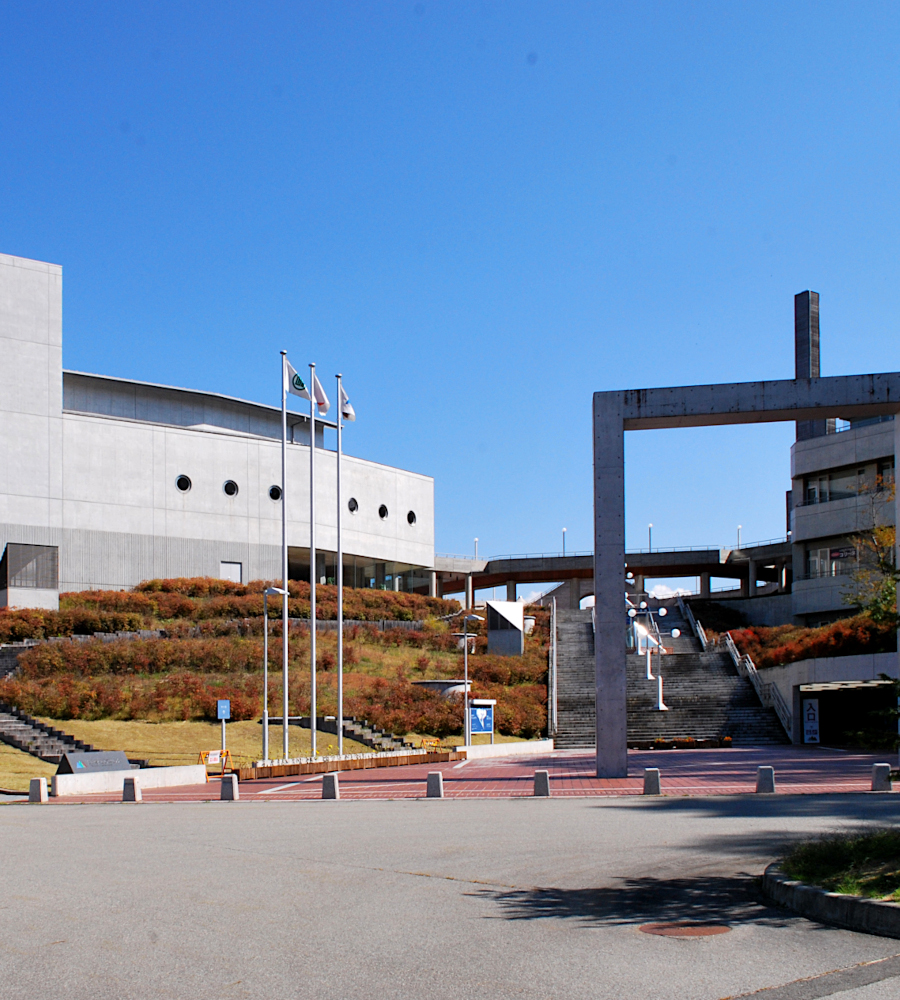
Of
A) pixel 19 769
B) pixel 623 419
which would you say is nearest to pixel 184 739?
pixel 19 769

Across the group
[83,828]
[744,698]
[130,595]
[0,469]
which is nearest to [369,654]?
[130,595]

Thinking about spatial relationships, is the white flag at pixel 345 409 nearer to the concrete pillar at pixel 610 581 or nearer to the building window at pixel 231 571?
the concrete pillar at pixel 610 581

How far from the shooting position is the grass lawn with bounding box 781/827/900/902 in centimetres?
823

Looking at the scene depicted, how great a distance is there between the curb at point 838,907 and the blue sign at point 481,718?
29679 mm

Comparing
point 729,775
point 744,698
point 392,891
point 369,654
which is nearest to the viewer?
point 392,891

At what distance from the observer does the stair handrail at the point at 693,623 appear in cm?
5741

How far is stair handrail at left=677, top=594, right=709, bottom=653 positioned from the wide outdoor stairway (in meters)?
5.77

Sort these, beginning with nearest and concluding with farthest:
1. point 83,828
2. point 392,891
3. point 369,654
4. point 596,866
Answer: point 392,891, point 596,866, point 83,828, point 369,654

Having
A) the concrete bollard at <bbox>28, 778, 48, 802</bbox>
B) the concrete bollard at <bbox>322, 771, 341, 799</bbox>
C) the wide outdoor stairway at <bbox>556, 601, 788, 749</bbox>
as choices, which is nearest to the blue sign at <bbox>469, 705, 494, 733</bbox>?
the wide outdoor stairway at <bbox>556, 601, 788, 749</bbox>

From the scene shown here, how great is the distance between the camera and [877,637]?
37969mm

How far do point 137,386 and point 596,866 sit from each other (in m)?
60.7

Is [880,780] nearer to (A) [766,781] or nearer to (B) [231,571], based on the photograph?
(A) [766,781]

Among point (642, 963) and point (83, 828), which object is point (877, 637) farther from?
point (642, 963)

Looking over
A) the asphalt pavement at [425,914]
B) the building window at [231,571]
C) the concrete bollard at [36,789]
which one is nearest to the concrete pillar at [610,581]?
the asphalt pavement at [425,914]
